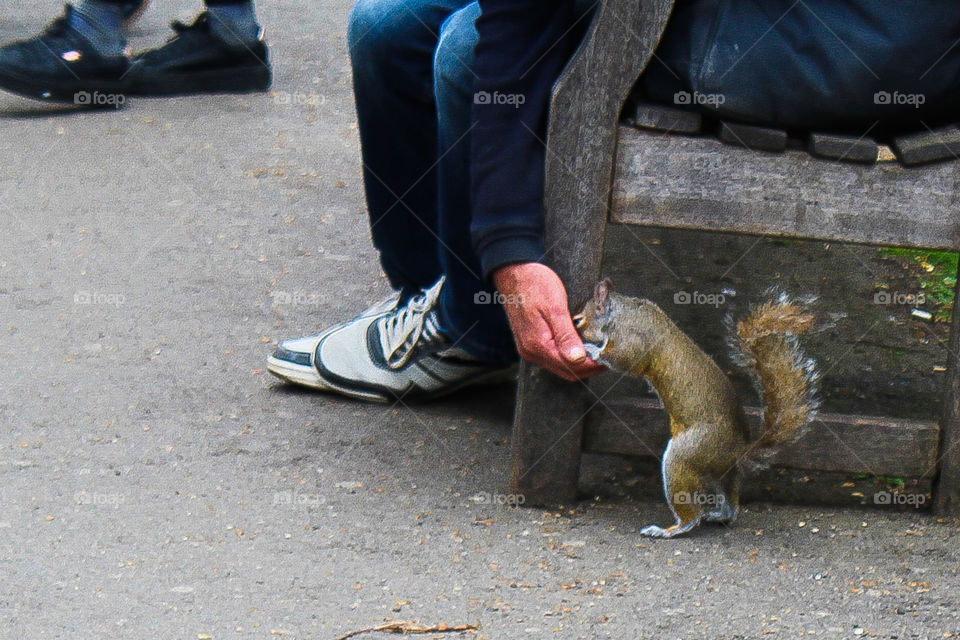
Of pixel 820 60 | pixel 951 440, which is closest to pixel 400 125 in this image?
pixel 820 60

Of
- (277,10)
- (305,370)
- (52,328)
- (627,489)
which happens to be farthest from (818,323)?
(277,10)

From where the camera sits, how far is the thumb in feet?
7.13

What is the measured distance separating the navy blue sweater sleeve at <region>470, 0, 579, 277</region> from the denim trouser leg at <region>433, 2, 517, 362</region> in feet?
0.63

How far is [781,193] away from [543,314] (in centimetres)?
48

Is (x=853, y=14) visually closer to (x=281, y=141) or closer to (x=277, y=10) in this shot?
(x=281, y=141)

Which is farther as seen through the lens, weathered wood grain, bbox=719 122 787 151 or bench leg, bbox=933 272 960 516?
bench leg, bbox=933 272 960 516

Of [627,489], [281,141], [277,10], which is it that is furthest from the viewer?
[277,10]

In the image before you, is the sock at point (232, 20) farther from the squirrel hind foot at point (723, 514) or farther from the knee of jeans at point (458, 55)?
the squirrel hind foot at point (723, 514)

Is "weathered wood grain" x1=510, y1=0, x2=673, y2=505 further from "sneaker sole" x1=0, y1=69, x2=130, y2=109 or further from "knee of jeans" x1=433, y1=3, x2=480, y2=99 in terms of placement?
"sneaker sole" x1=0, y1=69, x2=130, y2=109

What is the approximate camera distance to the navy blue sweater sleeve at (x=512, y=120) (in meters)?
2.19

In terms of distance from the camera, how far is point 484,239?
7.27 ft

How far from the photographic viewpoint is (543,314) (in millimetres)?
2184

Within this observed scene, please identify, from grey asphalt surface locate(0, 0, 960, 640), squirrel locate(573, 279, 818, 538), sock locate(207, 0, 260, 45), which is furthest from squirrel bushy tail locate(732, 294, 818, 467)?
sock locate(207, 0, 260, 45)

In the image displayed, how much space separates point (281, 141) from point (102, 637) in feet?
10.2
